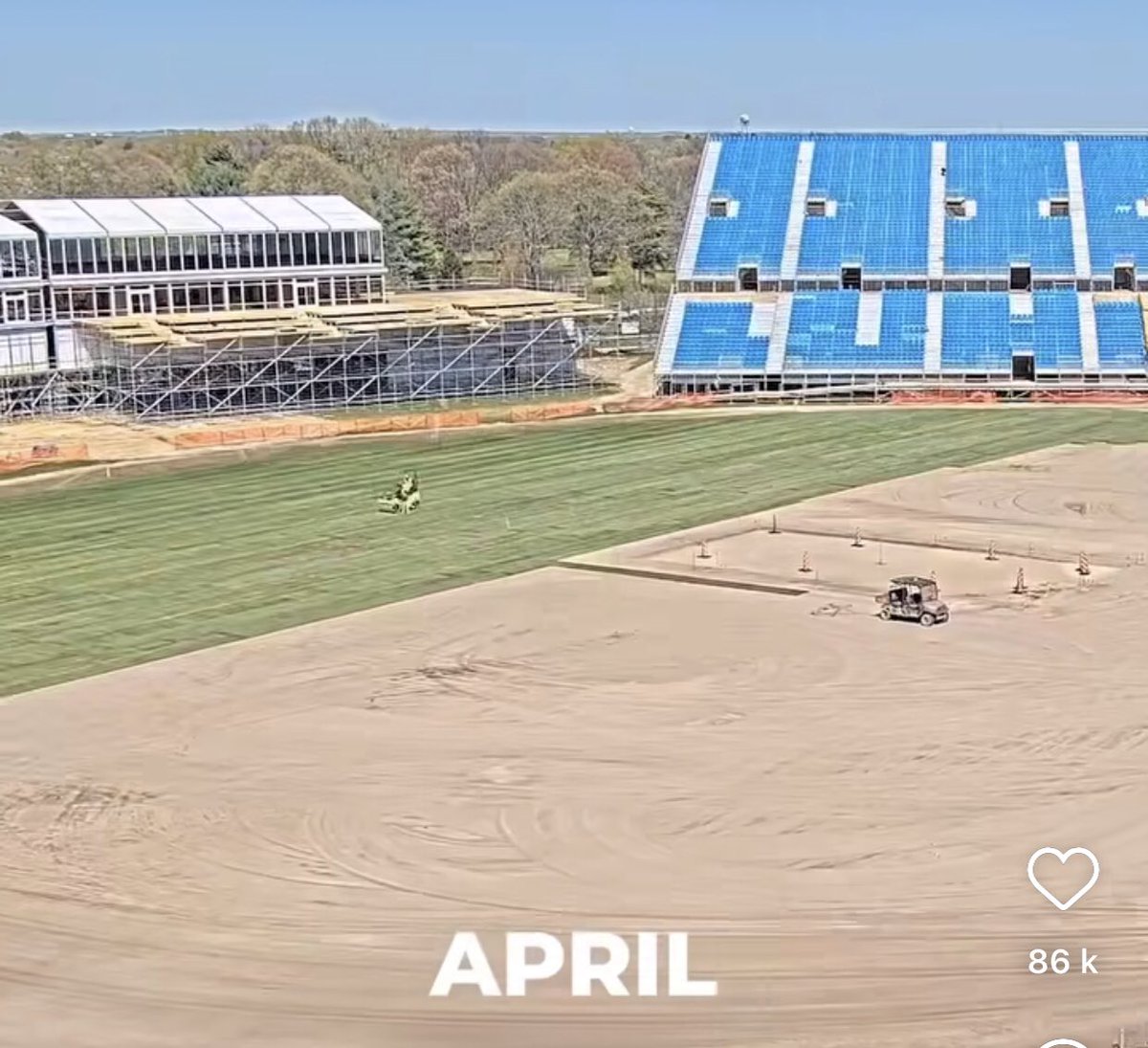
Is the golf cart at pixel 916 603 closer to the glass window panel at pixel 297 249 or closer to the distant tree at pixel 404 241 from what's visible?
the glass window panel at pixel 297 249

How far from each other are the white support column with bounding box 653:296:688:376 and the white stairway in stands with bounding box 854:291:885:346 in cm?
694

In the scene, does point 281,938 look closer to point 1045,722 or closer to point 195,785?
point 195,785

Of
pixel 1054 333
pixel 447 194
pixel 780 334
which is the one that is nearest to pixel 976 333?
pixel 1054 333

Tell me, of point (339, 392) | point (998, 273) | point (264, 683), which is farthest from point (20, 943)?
point (998, 273)

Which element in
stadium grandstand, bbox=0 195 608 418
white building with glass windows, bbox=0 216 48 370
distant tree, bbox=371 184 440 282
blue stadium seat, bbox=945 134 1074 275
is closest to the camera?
stadium grandstand, bbox=0 195 608 418

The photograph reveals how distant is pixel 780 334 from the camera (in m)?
66.4

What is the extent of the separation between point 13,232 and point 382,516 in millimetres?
26387

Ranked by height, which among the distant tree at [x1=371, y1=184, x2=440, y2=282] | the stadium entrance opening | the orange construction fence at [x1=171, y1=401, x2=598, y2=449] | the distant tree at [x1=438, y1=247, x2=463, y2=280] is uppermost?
the distant tree at [x1=371, y1=184, x2=440, y2=282]

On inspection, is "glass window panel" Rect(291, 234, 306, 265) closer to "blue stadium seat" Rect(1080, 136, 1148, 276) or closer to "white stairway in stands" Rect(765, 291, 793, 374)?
"white stairway in stands" Rect(765, 291, 793, 374)

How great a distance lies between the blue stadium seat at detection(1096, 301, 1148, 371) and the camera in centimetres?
6400

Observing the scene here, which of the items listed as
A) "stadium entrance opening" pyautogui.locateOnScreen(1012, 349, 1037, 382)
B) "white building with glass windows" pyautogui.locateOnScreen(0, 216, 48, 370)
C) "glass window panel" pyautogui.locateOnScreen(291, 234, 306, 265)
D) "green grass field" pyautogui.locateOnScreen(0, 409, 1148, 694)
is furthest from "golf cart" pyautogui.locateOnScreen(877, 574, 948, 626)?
"glass window panel" pyautogui.locateOnScreen(291, 234, 306, 265)

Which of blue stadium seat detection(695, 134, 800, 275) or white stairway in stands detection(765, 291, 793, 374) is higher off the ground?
blue stadium seat detection(695, 134, 800, 275)

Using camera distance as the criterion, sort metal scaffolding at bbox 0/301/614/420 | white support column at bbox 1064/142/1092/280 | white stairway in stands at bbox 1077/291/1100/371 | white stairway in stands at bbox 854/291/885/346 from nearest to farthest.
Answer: metal scaffolding at bbox 0/301/614/420 < white stairway in stands at bbox 1077/291/1100/371 < white stairway in stands at bbox 854/291/885/346 < white support column at bbox 1064/142/1092/280

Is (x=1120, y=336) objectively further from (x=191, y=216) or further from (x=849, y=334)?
(x=191, y=216)
